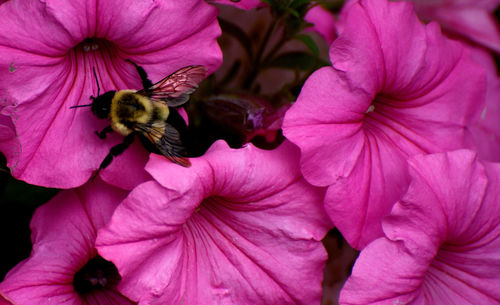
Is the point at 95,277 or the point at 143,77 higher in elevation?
the point at 143,77

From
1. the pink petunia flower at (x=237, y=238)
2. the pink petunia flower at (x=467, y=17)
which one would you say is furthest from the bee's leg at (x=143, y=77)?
the pink petunia flower at (x=467, y=17)

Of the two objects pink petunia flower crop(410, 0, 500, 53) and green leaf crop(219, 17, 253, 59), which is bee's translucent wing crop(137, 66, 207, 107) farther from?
pink petunia flower crop(410, 0, 500, 53)

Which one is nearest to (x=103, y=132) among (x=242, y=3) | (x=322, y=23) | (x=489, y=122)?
(x=242, y=3)

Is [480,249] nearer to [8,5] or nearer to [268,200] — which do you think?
[268,200]

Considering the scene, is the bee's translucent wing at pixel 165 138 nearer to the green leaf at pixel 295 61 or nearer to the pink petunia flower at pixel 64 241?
the pink petunia flower at pixel 64 241

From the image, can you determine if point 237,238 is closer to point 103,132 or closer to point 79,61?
point 103,132

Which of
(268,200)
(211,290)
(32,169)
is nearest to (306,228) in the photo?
(268,200)

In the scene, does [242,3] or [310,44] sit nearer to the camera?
[242,3]
